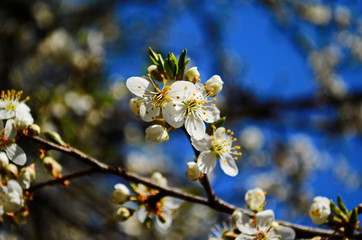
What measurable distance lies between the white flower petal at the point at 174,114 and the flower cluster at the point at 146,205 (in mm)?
325

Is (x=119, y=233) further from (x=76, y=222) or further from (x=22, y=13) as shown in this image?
(x=22, y=13)

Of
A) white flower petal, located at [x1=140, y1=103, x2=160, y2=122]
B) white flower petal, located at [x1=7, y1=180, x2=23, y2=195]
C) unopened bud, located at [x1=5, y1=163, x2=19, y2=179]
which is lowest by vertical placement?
white flower petal, located at [x1=7, y1=180, x2=23, y2=195]

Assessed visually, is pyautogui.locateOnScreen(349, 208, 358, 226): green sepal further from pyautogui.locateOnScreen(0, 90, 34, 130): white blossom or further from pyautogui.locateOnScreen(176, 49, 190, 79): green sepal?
pyautogui.locateOnScreen(0, 90, 34, 130): white blossom

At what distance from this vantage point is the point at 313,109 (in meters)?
4.73

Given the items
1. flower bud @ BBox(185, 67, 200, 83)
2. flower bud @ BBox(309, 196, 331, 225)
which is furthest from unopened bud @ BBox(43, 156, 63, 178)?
flower bud @ BBox(309, 196, 331, 225)

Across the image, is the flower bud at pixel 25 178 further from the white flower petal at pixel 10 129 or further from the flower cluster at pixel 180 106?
the flower cluster at pixel 180 106

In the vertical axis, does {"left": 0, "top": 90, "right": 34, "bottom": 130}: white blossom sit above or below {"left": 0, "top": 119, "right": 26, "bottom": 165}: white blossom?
above

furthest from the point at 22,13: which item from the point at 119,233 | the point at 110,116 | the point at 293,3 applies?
the point at 293,3

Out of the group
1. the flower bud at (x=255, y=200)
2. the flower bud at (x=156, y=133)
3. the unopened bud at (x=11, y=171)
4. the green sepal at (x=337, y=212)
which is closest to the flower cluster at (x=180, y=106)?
the flower bud at (x=156, y=133)

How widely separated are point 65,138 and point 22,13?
2.89 m

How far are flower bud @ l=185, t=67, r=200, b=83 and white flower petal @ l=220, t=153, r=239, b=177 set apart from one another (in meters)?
0.30

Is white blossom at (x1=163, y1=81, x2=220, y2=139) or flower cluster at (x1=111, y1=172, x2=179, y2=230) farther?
flower cluster at (x1=111, y1=172, x2=179, y2=230)

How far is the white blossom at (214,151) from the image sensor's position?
1.28 m

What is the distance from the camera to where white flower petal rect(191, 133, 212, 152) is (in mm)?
1276
